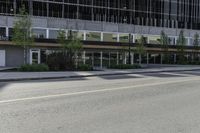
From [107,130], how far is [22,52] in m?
44.0

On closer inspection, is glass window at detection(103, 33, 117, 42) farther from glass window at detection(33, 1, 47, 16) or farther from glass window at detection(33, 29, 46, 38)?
glass window at detection(33, 29, 46, 38)

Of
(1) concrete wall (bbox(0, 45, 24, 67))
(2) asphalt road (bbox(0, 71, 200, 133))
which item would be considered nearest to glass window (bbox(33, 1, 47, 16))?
(1) concrete wall (bbox(0, 45, 24, 67))

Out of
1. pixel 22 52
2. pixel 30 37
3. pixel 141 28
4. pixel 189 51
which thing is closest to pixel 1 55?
pixel 22 52

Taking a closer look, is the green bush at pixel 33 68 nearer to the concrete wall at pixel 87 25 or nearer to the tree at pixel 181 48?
the concrete wall at pixel 87 25

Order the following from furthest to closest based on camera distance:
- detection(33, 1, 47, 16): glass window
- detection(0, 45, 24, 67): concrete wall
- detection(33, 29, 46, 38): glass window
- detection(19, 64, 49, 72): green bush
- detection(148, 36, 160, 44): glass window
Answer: detection(148, 36, 160, 44): glass window, detection(33, 1, 47, 16): glass window, detection(33, 29, 46, 38): glass window, detection(0, 45, 24, 67): concrete wall, detection(19, 64, 49, 72): green bush

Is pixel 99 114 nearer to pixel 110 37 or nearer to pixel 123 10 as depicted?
pixel 110 37

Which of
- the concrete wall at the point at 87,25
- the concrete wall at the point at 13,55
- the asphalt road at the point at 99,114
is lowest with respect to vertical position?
the asphalt road at the point at 99,114

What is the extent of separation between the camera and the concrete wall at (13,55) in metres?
50.1

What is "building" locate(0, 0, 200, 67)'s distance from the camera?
5269 centimetres

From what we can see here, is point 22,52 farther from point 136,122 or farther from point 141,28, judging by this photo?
point 136,122

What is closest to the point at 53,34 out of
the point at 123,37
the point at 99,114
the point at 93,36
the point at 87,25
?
the point at 87,25

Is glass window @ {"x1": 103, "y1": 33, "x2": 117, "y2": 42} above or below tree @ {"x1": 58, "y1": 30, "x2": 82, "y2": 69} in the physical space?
above

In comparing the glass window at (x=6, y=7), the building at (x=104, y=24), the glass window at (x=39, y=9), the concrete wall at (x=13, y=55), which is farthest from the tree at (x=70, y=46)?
the glass window at (x=39, y=9)

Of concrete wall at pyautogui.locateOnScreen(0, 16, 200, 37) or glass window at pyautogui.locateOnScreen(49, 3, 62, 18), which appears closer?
concrete wall at pyautogui.locateOnScreen(0, 16, 200, 37)
